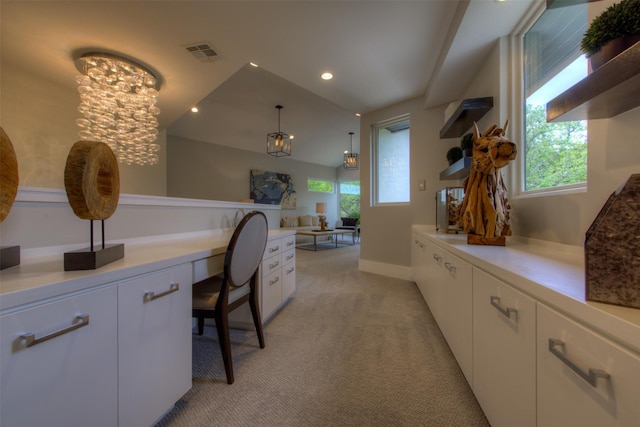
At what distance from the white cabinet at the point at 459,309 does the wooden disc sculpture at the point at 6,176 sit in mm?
1767

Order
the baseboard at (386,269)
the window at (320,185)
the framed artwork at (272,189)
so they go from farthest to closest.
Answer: the window at (320,185)
the framed artwork at (272,189)
the baseboard at (386,269)

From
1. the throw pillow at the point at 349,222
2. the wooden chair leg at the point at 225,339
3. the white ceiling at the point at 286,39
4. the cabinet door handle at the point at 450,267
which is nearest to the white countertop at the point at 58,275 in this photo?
the wooden chair leg at the point at 225,339


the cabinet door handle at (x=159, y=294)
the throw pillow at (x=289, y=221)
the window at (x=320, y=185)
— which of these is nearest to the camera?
the cabinet door handle at (x=159, y=294)

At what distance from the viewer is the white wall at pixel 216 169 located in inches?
211

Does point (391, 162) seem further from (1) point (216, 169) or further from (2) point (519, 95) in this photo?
(1) point (216, 169)

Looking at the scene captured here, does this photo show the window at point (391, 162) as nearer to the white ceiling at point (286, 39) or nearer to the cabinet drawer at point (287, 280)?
the white ceiling at point (286, 39)

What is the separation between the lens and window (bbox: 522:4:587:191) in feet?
4.07

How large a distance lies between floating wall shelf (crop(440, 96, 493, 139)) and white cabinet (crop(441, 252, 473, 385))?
1318 millimetres

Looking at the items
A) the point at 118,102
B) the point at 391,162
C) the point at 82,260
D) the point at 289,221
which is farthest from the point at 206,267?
the point at 289,221

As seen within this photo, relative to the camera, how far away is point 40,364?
64 cm

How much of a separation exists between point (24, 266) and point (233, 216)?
1.59 m

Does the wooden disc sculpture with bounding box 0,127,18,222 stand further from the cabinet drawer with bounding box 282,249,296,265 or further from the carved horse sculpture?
the carved horse sculpture

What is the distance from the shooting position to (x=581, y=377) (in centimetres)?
55

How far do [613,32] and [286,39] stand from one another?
2190 millimetres
